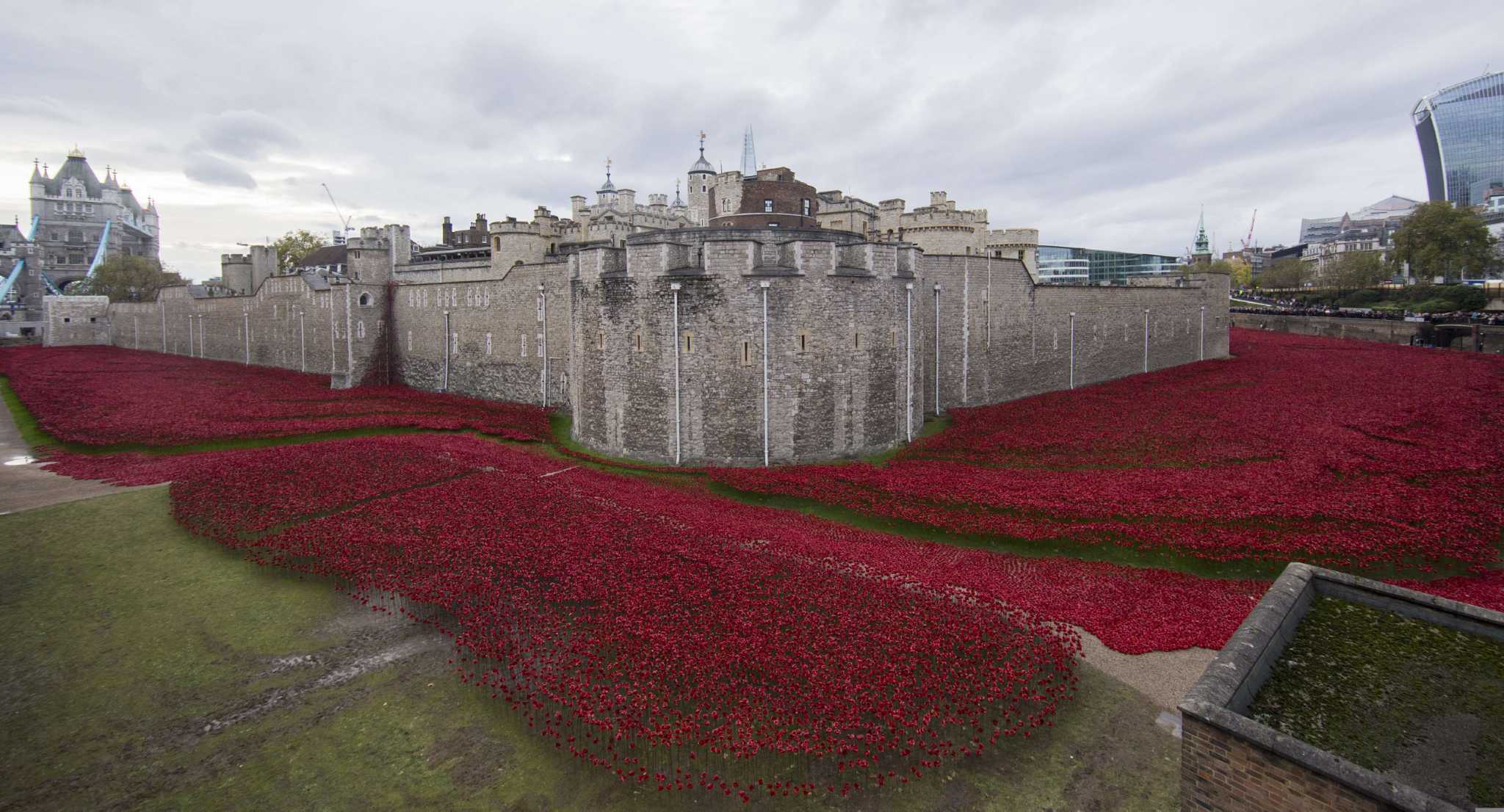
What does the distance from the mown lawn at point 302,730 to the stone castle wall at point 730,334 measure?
13.5 meters

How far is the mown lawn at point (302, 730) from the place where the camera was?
8.88 metres

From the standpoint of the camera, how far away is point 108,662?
39.7 ft

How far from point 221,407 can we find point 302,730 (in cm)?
3314

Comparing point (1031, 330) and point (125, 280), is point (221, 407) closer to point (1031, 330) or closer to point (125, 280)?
point (1031, 330)

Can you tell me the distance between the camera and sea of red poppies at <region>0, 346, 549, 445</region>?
100 ft

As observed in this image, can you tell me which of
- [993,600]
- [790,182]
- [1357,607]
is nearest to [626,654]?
[993,600]

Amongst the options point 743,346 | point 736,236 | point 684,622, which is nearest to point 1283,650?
point 684,622

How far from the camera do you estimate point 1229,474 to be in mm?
21156

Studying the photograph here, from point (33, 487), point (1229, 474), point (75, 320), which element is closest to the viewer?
point (1229, 474)

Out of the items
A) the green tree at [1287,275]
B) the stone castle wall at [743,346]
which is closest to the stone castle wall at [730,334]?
the stone castle wall at [743,346]

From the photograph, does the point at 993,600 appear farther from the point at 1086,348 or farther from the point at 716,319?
the point at 1086,348

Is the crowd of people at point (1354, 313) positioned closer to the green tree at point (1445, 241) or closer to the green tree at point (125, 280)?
the green tree at point (1445, 241)

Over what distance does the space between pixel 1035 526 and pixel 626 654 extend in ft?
37.3

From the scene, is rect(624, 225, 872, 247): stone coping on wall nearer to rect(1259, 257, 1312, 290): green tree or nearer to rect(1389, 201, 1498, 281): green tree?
rect(1389, 201, 1498, 281): green tree
